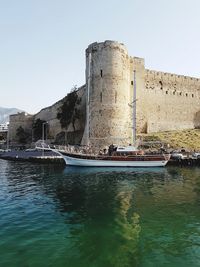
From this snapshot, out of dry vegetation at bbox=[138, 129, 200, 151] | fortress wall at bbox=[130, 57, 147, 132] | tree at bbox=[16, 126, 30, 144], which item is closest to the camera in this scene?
dry vegetation at bbox=[138, 129, 200, 151]

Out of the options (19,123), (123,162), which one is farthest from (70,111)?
(19,123)

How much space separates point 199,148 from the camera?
33094 mm

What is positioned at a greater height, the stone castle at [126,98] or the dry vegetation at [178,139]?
the stone castle at [126,98]

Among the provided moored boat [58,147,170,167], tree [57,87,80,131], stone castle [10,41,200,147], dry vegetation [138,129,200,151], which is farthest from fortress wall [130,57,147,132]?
moored boat [58,147,170,167]

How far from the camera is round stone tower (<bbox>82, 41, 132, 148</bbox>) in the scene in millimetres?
30984

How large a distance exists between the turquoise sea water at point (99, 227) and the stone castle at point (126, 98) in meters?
16.9

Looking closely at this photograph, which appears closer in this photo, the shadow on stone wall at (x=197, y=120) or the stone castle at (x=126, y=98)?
the stone castle at (x=126, y=98)

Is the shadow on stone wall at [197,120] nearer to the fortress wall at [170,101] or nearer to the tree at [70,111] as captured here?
the fortress wall at [170,101]

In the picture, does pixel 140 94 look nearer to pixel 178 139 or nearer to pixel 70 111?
pixel 178 139

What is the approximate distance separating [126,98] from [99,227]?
25427 mm

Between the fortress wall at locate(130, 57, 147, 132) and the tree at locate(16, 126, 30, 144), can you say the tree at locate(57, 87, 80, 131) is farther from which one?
the tree at locate(16, 126, 30, 144)

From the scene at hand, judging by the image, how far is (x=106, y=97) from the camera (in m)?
31.4

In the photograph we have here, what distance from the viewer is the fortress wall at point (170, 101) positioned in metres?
38.8

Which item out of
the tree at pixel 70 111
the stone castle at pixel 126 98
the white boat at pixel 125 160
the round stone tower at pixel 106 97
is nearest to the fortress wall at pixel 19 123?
the stone castle at pixel 126 98
